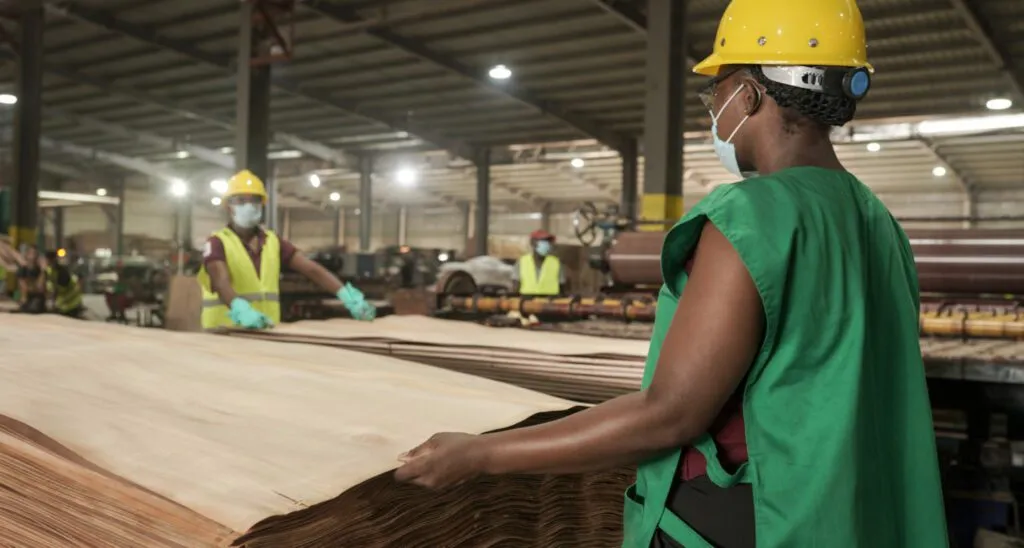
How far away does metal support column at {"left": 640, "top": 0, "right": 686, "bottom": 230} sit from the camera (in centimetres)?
701

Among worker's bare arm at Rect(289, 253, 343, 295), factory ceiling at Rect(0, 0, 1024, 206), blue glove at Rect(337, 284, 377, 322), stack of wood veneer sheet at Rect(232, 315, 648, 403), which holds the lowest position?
stack of wood veneer sheet at Rect(232, 315, 648, 403)

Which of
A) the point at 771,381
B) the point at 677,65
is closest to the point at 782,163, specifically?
the point at 771,381

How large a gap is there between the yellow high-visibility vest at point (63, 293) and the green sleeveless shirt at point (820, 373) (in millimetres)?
9987

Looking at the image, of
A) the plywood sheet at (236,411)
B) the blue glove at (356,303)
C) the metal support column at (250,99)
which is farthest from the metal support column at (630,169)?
the plywood sheet at (236,411)

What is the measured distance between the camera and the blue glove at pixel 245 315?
11.9ft

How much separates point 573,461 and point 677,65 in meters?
6.43

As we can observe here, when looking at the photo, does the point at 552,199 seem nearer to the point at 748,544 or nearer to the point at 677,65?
the point at 677,65

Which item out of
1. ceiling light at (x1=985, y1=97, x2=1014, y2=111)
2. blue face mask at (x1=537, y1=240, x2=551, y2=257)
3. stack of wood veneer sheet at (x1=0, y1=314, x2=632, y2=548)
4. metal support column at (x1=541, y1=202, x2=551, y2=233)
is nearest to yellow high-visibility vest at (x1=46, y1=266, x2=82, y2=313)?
blue face mask at (x1=537, y1=240, x2=551, y2=257)

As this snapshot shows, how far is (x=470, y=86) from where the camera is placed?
39.1 ft

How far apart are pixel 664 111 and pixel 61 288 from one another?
7396mm

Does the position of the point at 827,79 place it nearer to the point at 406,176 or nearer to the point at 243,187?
the point at 243,187

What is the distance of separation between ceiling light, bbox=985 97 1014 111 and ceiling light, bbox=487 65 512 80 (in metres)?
6.02

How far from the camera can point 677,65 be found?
704 centimetres

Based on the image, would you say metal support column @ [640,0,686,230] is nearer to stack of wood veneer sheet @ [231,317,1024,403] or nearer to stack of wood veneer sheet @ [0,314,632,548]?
stack of wood veneer sheet @ [231,317,1024,403]
